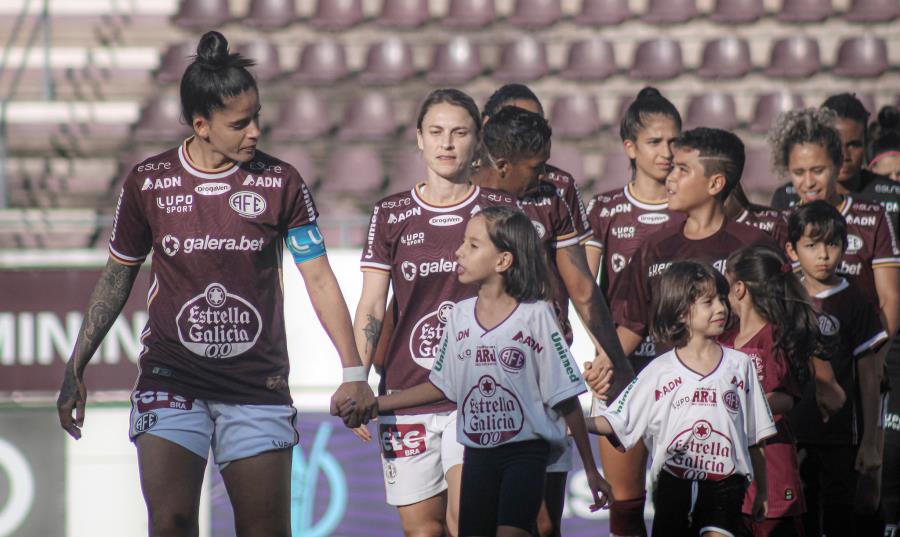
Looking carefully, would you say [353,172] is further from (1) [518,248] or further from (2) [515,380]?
(2) [515,380]

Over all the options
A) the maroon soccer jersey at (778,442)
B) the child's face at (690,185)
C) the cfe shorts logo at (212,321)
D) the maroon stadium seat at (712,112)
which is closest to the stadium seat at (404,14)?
the maroon stadium seat at (712,112)

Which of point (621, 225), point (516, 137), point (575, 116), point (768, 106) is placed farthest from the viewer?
point (768, 106)

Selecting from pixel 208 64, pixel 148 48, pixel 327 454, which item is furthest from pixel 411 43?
pixel 208 64

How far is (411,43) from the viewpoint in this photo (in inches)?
501

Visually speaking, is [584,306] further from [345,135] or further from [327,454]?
[345,135]

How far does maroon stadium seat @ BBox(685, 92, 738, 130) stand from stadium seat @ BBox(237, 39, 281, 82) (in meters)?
3.90

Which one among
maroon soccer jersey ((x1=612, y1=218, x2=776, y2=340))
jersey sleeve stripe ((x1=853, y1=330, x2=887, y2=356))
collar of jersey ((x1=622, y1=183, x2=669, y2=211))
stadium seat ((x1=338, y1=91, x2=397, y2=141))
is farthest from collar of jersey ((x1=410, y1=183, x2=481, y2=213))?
stadium seat ((x1=338, y1=91, x2=397, y2=141))

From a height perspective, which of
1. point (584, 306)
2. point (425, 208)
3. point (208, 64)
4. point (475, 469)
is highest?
point (208, 64)

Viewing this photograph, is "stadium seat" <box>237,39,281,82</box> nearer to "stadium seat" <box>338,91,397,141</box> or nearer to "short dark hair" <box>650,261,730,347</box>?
"stadium seat" <box>338,91,397,141</box>

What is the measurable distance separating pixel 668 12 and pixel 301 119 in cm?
378

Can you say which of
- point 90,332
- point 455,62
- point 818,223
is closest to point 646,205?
point 818,223

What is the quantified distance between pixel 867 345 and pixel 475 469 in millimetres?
2299

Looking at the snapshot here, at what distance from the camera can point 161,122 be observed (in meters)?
12.0

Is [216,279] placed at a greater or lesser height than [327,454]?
greater
